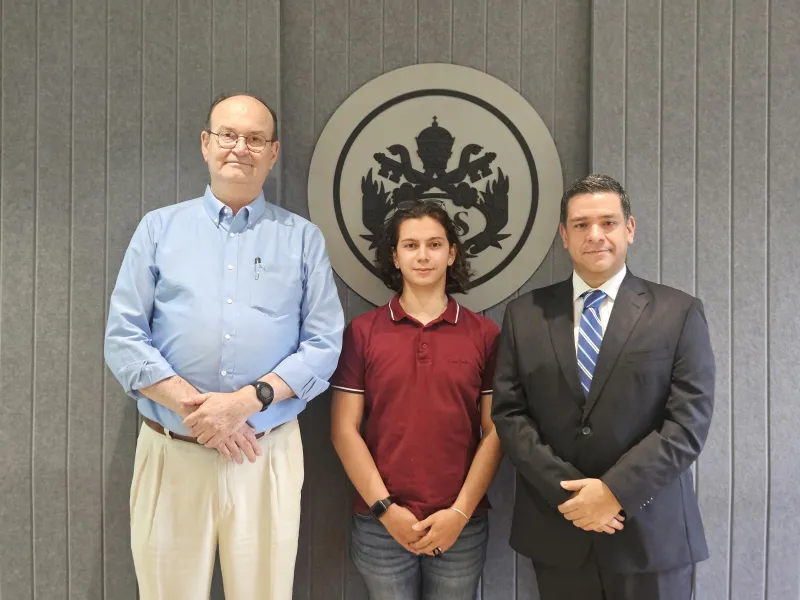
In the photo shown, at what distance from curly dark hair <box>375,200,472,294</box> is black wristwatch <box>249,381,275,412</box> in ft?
2.04

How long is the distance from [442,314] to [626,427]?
2.12 ft

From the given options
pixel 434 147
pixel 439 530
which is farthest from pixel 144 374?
pixel 434 147

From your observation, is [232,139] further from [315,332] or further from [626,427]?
[626,427]

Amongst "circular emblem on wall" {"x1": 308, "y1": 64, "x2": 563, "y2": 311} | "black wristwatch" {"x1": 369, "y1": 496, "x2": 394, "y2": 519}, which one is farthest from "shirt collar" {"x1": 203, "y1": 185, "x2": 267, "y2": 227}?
"black wristwatch" {"x1": 369, "y1": 496, "x2": 394, "y2": 519}

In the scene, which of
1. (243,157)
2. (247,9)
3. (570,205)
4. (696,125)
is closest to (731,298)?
(696,125)

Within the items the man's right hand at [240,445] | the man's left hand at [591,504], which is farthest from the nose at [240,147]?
the man's left hand at [591,504]

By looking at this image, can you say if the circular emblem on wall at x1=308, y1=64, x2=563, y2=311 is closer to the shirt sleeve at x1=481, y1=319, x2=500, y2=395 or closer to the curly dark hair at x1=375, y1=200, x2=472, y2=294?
the curly dark hair at x1=375, y1=200, x2=472, y2=294

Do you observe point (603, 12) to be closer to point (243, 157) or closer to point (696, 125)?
point (696, 125)

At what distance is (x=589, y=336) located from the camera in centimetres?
174

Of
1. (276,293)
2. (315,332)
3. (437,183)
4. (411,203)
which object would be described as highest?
(437,183)

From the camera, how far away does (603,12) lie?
2.24m

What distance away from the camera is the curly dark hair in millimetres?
2059

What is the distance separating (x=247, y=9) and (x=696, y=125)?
5.47 ft

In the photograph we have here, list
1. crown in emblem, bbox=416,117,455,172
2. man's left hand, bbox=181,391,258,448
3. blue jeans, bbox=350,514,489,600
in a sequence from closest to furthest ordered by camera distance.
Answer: man's left hand, bbox=181,391,258,448 → blue jeans, bbox=350,514,489,600 → crown in emblem, bbox=416,117,455,172
